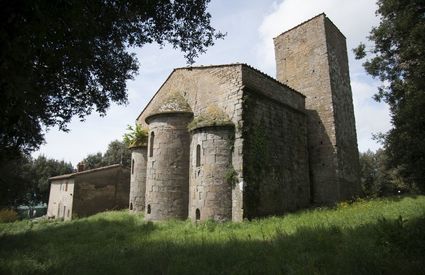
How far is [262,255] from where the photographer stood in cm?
677

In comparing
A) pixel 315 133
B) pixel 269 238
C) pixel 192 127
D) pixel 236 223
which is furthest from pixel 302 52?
pixel 269 238

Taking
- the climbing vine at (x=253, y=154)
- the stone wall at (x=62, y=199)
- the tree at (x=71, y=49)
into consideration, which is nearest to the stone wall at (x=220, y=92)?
the climbing vine at (x=253, y=154)

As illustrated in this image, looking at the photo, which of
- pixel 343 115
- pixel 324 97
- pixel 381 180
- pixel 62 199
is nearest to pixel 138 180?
pixel 62 199

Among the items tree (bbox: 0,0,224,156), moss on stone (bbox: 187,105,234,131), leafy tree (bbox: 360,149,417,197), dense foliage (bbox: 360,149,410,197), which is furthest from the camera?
leafy tree (bbox: 360,149,417,197)

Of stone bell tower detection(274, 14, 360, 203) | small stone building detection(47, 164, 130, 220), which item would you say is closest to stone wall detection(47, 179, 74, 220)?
small stone building detection(47, 164, 130, 220)

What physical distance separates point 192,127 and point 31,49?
9281mm

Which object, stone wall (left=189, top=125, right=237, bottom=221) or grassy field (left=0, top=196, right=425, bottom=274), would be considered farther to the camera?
stone wall (left=189, top=125, right=237, bottom=221)

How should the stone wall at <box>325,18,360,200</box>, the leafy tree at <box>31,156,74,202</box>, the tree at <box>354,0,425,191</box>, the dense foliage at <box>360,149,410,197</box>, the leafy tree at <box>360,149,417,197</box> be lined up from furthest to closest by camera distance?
1. the leafy tree at <box>31,156,74,202</box>
2. the leafy tree at <box>360,149,417,197</box>
3. the dense foliage at <box>360,149,410,197</box>
4. the stone wall at <box>325,18,360,200</box>
5. the tree at <box>354,0,425,191</box>

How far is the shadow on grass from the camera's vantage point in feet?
18.3

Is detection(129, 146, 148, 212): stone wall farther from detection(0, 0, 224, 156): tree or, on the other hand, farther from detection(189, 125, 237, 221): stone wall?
detection(0, 0, 224, 156): tree

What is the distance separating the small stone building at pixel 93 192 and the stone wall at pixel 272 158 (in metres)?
14.1

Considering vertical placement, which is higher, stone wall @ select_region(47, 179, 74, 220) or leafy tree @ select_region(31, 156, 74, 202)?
leafy tree @ select_region(31, 156, 74, 202)

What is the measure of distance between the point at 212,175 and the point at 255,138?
244 centimetres

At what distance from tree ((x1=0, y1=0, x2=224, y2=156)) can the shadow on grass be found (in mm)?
3211
